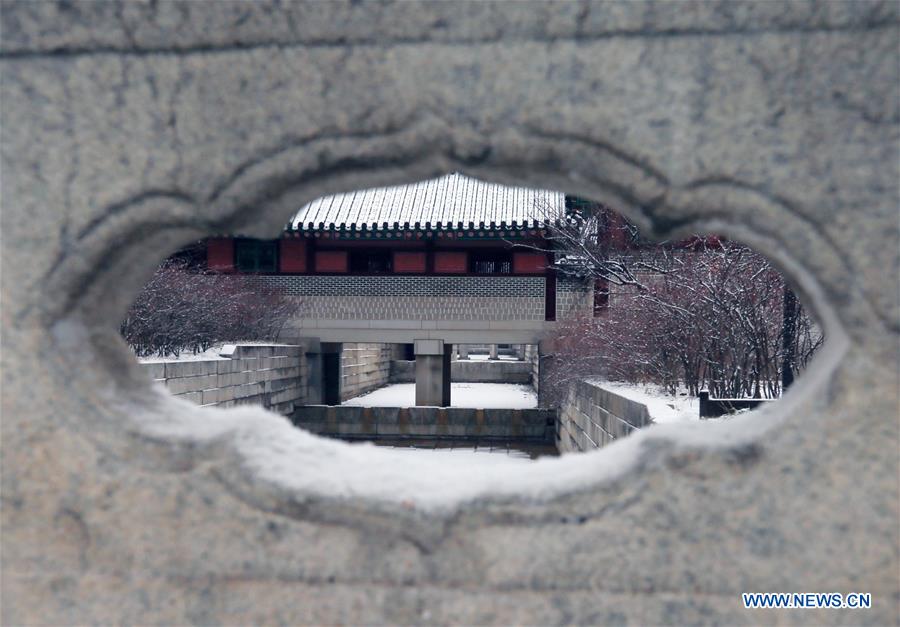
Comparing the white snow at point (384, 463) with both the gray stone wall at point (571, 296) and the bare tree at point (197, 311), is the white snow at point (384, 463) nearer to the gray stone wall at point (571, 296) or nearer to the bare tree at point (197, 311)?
the bare tree at point (197, 311)

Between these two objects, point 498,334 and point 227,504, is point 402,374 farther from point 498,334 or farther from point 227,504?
point 227,504

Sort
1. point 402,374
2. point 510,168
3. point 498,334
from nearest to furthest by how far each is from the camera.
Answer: point 510,168 → point 498,334 → point 402,374

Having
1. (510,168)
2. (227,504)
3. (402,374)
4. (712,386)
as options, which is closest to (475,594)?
(227,504)

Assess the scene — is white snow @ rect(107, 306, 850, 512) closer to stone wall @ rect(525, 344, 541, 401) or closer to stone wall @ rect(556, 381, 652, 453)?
stone wall @ rect(556, 381, 652, 453)

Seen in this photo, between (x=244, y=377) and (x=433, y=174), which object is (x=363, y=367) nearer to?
(x=244, y=377)

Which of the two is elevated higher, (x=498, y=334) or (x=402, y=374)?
(x=498, y=334)

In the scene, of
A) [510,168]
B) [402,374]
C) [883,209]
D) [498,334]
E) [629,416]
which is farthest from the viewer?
[402,374]

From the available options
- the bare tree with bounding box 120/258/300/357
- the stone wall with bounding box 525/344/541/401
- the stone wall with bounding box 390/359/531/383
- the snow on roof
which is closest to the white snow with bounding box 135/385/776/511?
the bare tree with bounding box 120/258/300/357

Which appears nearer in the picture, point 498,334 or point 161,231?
point 161,231
